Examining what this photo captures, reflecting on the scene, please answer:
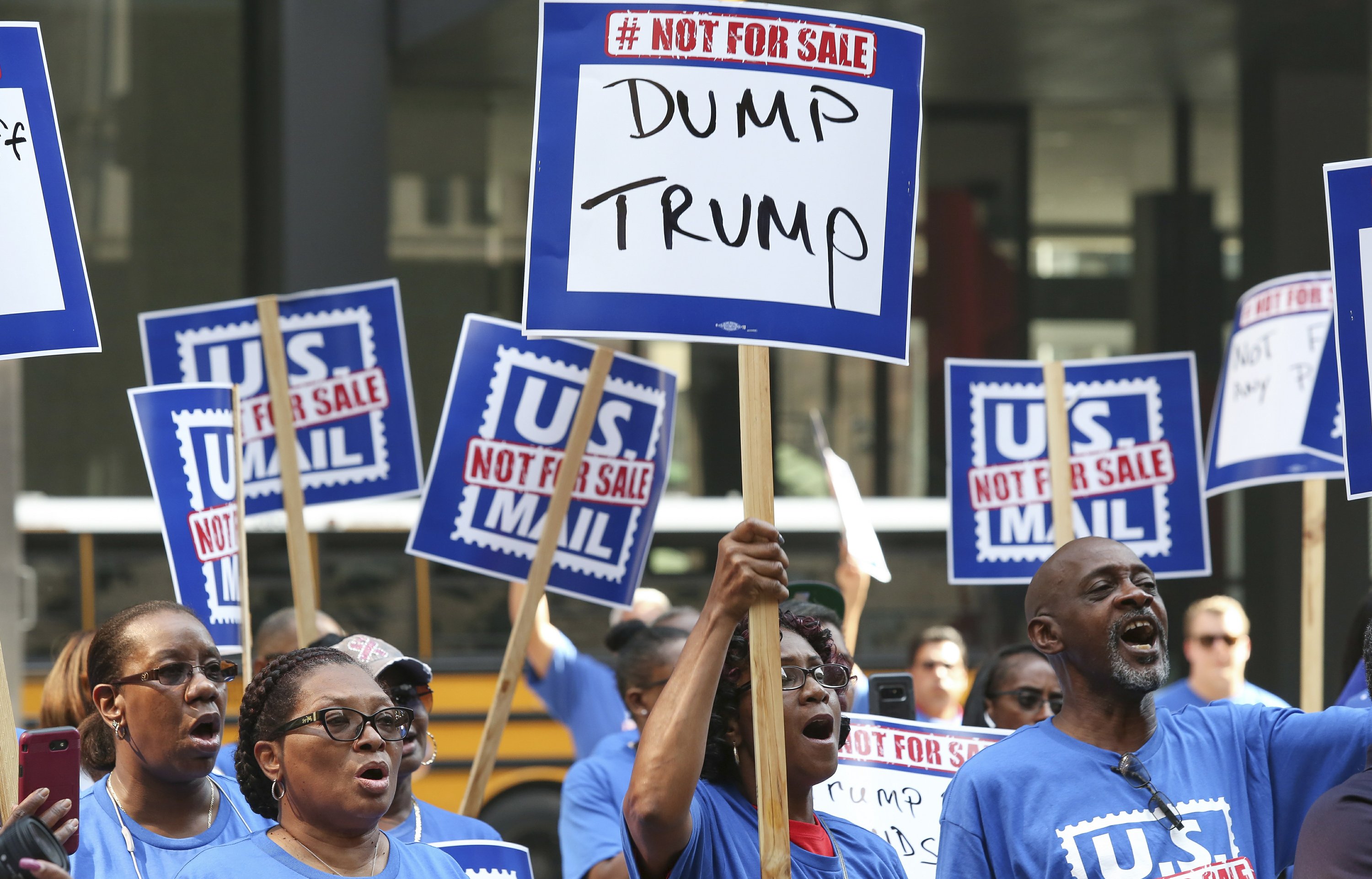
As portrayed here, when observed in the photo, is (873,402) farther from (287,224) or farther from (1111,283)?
(287,224)

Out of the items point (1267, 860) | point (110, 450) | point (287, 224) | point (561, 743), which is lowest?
point (561, 743)

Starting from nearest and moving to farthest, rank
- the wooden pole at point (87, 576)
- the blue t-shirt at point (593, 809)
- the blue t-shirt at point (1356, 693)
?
the blue t-shirt at point (1356, 693)
the blue t-shirt at point (593, 809)
the wooden pole at point (87, 576)

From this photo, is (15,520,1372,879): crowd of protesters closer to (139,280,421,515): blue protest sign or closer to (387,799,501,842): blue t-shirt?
(387,799,501,842): blue t-shirt

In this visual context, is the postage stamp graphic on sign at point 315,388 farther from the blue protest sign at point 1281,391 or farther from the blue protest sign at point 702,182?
the blue protest sign at point 1281,391

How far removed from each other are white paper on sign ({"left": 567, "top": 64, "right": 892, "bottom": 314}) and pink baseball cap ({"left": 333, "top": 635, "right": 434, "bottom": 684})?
117 cm

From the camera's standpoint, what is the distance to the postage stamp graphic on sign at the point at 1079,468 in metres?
6.03

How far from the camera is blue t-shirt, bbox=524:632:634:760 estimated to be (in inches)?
260

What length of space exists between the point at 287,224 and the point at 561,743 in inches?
129

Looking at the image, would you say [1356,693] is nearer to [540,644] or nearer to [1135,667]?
[1135,667]

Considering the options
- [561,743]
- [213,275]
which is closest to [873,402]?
[561,743]

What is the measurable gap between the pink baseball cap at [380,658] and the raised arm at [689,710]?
1193 mm

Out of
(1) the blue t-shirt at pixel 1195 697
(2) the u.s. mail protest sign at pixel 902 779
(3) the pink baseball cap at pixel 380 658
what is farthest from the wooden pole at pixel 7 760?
(1) the blue t-shirt at pixel 1195 697

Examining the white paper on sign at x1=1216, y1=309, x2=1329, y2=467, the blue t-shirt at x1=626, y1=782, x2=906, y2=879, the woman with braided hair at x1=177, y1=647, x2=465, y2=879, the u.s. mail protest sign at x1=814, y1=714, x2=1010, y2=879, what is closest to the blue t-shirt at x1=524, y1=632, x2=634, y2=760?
the u.s. mail protest sign at x1=814, y1=714, x2=1010, y2=879

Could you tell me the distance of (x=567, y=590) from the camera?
563 cm
